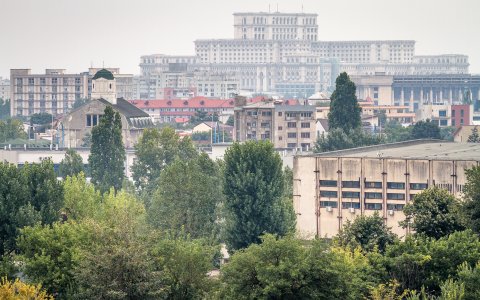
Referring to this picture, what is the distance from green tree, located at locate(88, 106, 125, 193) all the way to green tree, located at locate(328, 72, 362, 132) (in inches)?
676

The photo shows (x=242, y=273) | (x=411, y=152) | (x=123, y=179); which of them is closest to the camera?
(x=242, y=273)

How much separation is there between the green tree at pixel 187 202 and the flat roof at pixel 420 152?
21.4ft

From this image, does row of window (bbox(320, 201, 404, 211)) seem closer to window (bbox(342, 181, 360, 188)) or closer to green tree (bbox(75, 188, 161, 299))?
window (bbox(342, 181, 360, 188))

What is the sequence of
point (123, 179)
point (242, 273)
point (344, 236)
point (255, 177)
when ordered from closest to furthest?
point (242, 273) < point (344, 236) < point (255, 177) < point (123, 179)

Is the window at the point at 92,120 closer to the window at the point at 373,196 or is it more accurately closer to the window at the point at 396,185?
the window at the point at 373,196

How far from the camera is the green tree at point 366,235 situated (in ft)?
247

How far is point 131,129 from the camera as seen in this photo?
184250 mm

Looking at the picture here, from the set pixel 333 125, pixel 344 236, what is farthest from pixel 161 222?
pixel 333 125

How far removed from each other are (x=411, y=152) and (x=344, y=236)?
82.3 ft

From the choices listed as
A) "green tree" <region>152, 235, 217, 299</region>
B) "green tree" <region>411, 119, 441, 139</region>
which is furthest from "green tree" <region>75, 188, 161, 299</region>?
"green tree" <region>411, 119, 441, 139</region>

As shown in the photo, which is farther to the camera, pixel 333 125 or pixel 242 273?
pixel 333 125

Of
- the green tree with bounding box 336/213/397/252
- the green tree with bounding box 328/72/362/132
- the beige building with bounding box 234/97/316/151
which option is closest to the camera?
the green tree with bounding box 336/213/397/252

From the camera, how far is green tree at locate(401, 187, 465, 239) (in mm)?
76625

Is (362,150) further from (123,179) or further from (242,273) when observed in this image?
(242,273)
